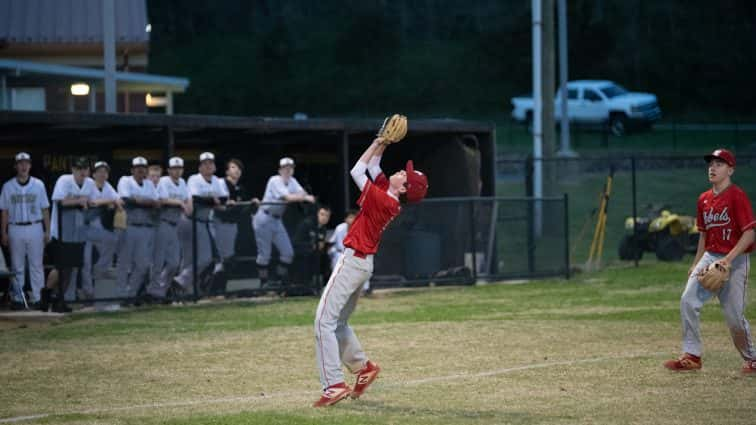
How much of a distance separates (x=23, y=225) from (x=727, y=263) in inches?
413

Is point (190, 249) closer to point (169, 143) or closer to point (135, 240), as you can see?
point (135, 240)

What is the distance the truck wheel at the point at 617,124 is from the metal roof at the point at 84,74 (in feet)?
82.0

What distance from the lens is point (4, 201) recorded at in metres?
19.2

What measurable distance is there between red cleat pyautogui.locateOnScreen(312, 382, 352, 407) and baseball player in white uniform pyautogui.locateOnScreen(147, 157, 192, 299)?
9015mm

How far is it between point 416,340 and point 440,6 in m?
67.4

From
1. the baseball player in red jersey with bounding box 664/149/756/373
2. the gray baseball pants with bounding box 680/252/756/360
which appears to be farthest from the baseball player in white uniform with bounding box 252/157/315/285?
the gray baseball pants with bounding box 680/252/756/360

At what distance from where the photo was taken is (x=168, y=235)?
20.1m

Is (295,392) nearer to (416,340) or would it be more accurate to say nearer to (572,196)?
(416,340)

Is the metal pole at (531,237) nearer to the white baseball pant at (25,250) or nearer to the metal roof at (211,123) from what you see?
the metal roof at (211,123)

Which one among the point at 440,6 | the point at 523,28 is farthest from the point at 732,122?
the point at 440,6

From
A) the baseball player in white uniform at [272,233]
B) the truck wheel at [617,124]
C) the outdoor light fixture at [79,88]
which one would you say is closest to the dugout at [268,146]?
the baseball player in white uniform at [272,233]

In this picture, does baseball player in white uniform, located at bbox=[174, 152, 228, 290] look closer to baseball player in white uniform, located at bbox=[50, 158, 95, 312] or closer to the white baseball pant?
baseball player in white uniform, located at bbox=[50, 158, 95, 312]

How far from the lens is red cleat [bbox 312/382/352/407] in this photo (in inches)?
446

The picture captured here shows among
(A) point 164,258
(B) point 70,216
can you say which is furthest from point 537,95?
(B) point 70,216
